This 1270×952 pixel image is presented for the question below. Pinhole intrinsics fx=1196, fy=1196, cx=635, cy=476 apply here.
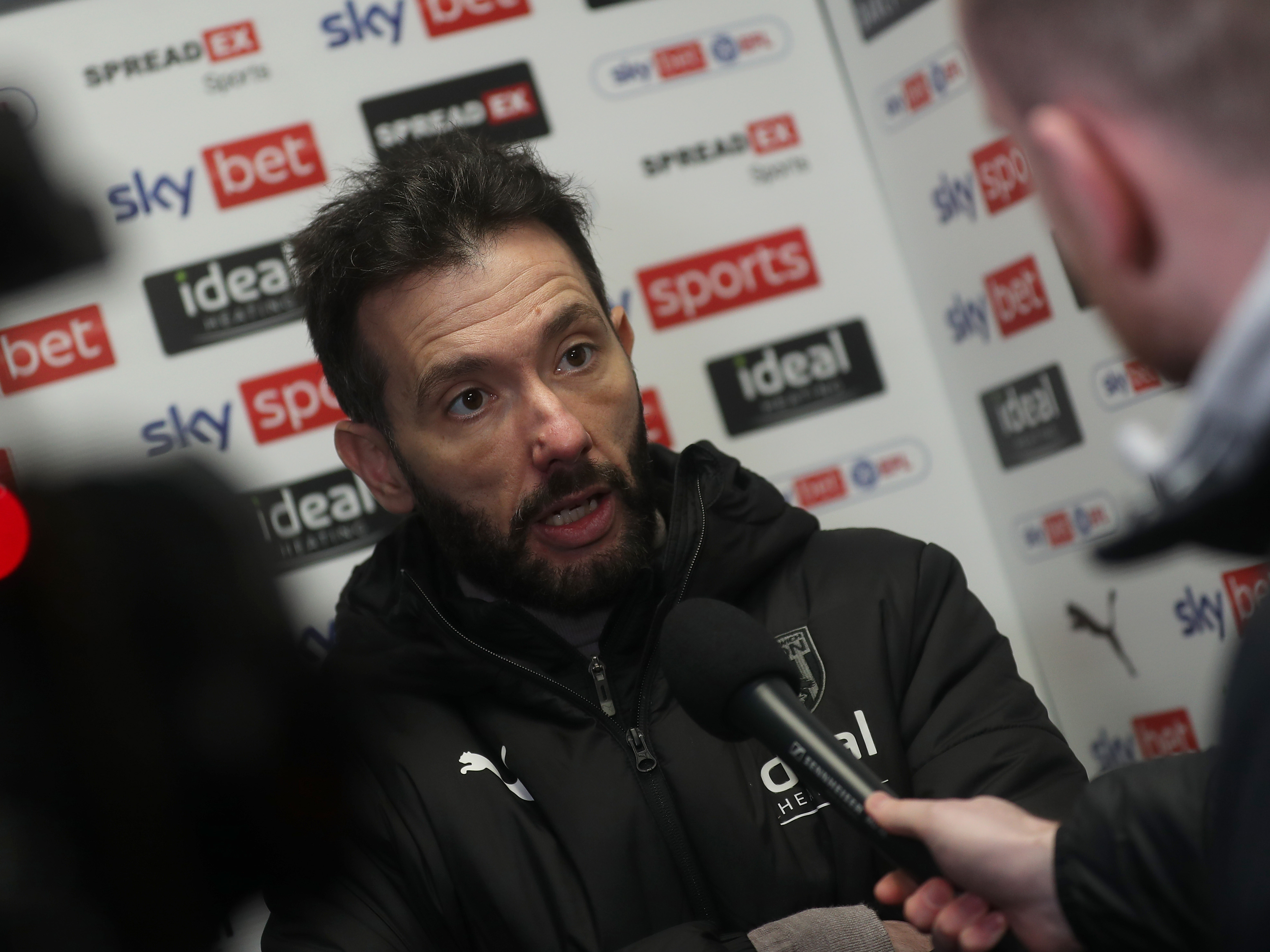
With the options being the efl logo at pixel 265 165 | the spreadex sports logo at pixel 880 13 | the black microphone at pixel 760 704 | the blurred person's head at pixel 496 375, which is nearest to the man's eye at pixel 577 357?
the blurred person's head at pixel 496 375

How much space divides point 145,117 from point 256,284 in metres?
0.37

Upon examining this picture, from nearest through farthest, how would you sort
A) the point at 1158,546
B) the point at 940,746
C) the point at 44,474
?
the point at 1158,546
the point at 940,746
the point at 44,474

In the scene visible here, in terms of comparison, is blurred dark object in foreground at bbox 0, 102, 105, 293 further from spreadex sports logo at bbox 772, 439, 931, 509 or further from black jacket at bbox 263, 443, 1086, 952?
spreadex sports logo at bbox 772, 439, 931, 509

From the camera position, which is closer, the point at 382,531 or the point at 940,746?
the point at 940,746

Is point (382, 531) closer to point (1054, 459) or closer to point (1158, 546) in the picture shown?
point (1054, 459)

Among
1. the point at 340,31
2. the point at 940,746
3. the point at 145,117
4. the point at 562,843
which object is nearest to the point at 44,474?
the point at 145,117

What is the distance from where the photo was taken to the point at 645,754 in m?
1.44

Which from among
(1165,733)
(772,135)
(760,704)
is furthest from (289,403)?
(1165,733)

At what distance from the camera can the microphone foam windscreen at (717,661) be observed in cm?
106

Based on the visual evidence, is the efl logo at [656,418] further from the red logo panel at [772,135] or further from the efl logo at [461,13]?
the efl logo at [461,13]

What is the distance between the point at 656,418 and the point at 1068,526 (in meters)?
0.81

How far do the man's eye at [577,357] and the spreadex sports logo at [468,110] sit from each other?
0.80 m

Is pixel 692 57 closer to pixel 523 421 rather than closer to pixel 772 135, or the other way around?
pixel 772 135

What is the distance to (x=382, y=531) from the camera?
228 centimetres
